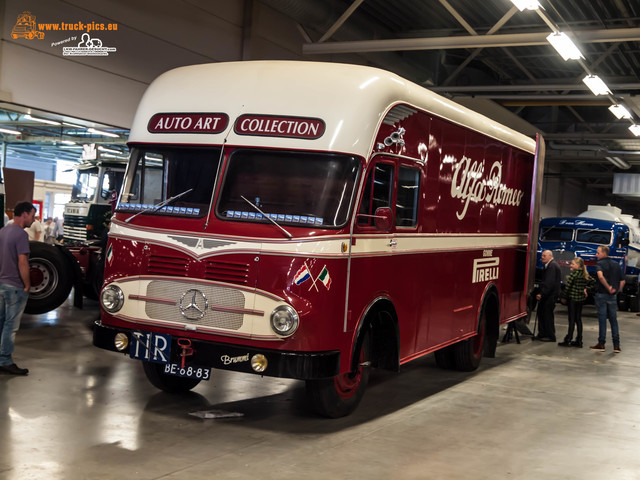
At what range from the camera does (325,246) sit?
6.95 metres

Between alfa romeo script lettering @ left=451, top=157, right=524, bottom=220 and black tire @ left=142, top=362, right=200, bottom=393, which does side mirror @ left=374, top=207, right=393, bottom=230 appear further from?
black tire @ left=142, top=362, right=200, bottom=393

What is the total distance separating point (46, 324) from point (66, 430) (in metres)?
6.71

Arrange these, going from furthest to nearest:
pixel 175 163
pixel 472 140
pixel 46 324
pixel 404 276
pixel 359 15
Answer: pixel 359 15 < pixel 46 324 < pixel 472 140 < pixel 404 276 < pixel 175 163

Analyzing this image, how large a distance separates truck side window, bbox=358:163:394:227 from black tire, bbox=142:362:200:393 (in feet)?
8.64

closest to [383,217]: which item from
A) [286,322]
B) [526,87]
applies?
[286,322]

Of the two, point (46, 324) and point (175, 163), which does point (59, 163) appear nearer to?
point (46, 324)

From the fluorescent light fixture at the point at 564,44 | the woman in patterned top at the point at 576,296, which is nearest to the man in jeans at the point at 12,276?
the fluorescent light fixture at the point at 564,44

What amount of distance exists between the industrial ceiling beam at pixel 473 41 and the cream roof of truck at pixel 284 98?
8.13 meters

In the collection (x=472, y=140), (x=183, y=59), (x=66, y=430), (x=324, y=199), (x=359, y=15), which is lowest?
(x=66, y=430)

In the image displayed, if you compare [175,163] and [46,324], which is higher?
[175,163]

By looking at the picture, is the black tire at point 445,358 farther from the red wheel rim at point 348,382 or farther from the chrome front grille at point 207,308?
the chrome front grille at point 207,308

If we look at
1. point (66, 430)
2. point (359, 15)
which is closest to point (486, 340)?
point (66, 430)

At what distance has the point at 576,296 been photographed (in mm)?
15211

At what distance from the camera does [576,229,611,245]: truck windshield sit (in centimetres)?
2261
